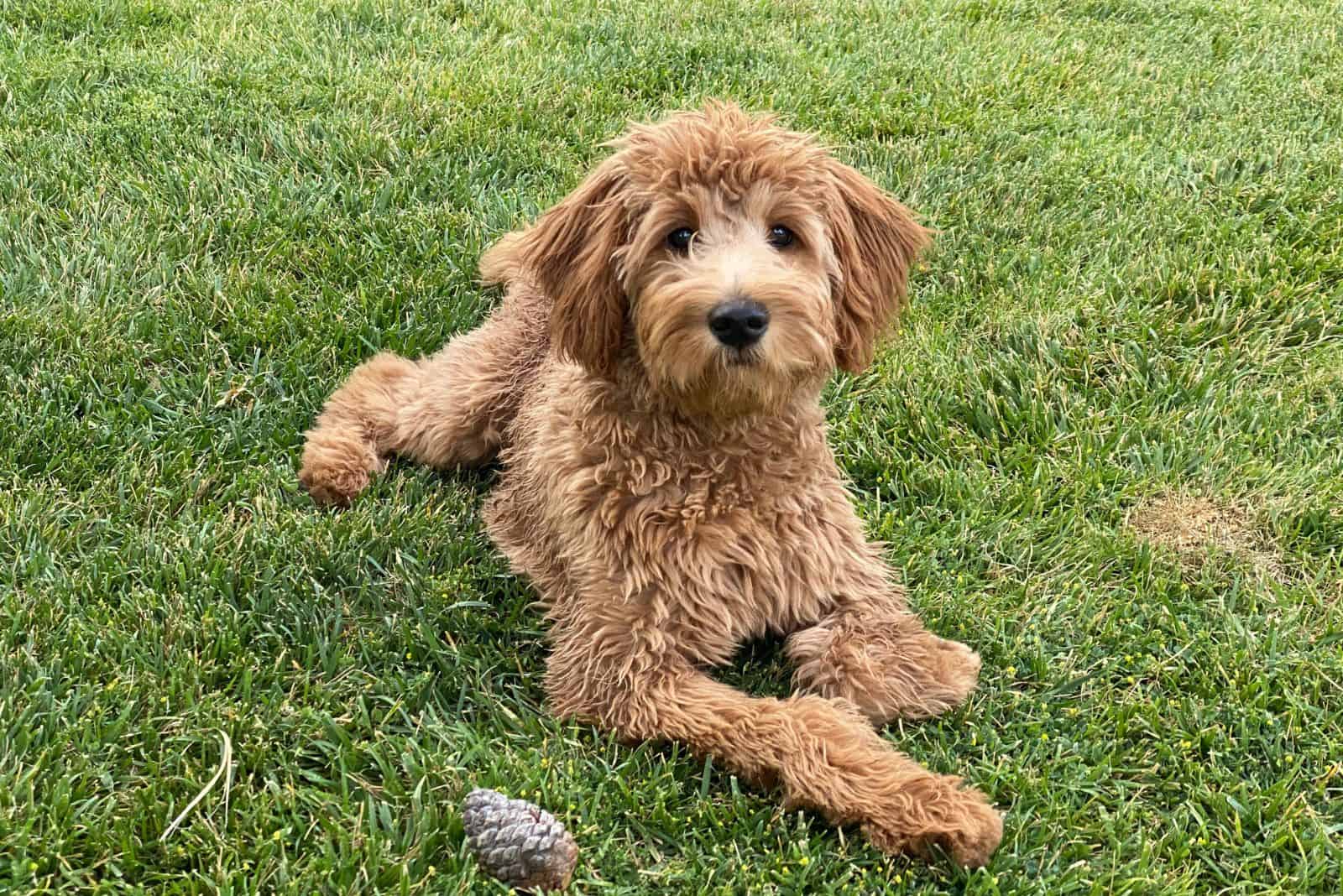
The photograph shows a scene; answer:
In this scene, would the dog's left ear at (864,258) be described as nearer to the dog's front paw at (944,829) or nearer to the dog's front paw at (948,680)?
the dog's front paw at (948,680)

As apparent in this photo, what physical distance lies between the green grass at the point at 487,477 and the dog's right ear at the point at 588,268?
0.79m

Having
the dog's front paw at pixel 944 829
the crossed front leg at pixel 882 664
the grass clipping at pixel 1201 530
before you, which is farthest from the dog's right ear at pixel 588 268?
the grass clipping at pixel 1201 530

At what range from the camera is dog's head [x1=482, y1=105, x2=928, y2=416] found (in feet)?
8.35

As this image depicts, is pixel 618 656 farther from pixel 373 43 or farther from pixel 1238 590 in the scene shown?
pixel 373 43

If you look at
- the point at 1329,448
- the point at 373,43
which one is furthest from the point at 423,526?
the point at 373,43

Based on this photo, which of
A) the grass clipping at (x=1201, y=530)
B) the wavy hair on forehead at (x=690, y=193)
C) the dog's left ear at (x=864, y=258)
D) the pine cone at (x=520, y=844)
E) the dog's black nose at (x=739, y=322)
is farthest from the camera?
the grass clipping at (x=1201, y=530)

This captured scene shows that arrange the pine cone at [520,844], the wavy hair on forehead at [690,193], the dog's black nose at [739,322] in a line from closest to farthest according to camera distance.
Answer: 1. the pine cone at [520,844]
2. the dog's black nose at [739,322]
3. the wavy hair on forehead at [690,193]

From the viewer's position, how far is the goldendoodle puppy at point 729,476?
254 cm

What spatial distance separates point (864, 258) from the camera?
116 inches

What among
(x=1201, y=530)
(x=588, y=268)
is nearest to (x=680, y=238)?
(x=588, y=268)

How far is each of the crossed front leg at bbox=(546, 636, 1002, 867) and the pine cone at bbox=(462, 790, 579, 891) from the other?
0.39 meters

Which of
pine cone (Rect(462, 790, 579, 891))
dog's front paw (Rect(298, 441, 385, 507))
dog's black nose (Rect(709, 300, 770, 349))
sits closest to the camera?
pine cone (Rect(462, 790, 579, 891))

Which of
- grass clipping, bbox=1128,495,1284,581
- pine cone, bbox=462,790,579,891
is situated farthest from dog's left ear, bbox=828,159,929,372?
pine cone, bbox=462,790,579,891

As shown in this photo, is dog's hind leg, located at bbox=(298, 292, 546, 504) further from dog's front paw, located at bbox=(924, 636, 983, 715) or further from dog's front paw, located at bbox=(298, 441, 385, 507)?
dog's front paw, located at bbox=(924, 636, 983, 715)
